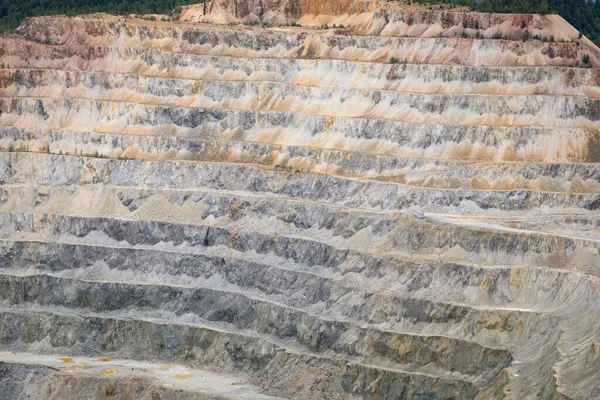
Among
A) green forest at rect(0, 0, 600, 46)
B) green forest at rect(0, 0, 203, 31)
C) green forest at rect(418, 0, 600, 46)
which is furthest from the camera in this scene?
green forest at rect(0, 0, 203, 31)

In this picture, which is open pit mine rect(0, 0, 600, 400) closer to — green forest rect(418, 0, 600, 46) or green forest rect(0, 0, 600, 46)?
green forest rect(418, 0, 600, 46)

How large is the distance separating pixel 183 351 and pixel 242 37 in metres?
38.2

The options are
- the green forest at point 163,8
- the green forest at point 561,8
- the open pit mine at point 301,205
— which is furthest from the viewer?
the green forest at point 163,8

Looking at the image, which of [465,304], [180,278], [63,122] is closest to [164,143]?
[63,122]

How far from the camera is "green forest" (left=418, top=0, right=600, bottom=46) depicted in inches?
5527

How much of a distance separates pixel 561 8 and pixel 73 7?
44.4 m

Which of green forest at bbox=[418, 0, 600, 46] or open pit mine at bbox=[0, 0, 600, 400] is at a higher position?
green forest at bbox=[418, 0, 600, 46]

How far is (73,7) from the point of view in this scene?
16925 centimetres

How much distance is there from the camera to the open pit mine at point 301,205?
102812 millimetres

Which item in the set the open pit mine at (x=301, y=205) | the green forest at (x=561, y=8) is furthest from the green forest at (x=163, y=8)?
the open pit mine at (x=301, y=205)

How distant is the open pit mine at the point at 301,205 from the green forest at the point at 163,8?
517 cm

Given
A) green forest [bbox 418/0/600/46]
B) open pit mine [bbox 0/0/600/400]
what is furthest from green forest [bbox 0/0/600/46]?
open pit mine [bbox 0/0/600/400]

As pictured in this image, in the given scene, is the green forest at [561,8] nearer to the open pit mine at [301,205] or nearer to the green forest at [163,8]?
the green forest at [163,8]

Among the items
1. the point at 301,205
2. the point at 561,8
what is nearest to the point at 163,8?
the point at 561,8
